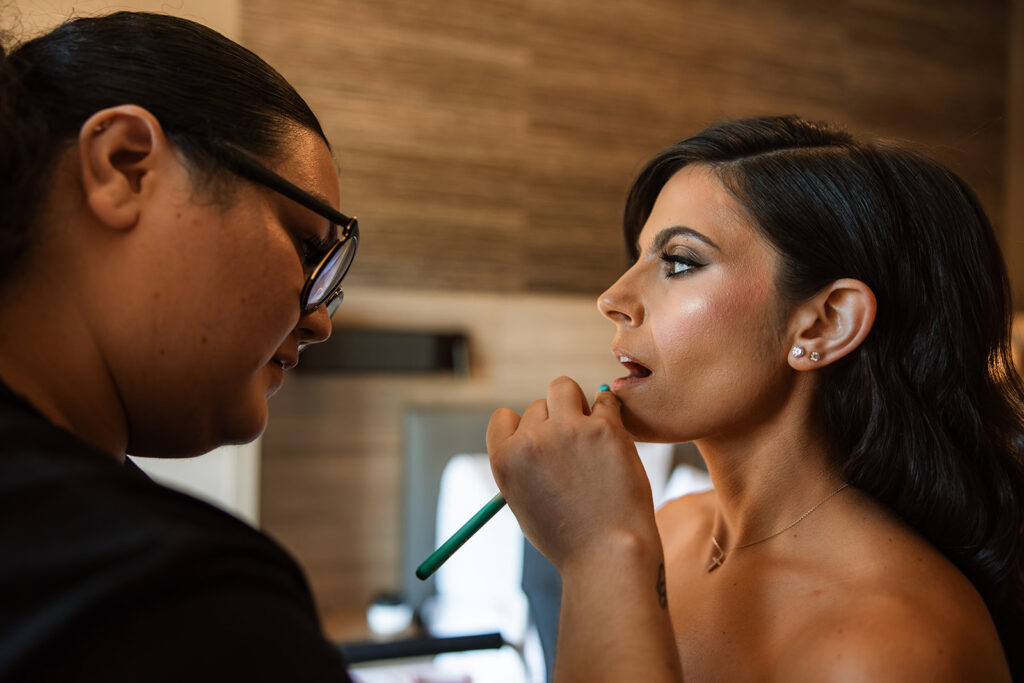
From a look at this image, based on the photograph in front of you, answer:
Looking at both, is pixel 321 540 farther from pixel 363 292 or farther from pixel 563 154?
pixel 563 154

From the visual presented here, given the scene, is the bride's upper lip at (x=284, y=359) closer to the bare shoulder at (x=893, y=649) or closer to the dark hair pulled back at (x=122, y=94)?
the dark hair pulled back at (x=122, y=94)

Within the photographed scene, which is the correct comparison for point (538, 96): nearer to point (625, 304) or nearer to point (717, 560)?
point (625, 304)

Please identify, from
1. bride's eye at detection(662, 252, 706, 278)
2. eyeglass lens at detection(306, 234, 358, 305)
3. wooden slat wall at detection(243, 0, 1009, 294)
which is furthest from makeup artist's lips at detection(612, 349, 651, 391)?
wooden slat wall at detection(243, 0, 1009, 294)

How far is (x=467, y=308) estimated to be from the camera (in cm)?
264

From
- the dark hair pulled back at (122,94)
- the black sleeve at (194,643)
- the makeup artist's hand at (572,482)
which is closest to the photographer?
the black sleeve at (194,643)

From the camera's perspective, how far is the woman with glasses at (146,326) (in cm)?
43

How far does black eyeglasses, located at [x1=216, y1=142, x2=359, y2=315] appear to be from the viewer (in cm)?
69

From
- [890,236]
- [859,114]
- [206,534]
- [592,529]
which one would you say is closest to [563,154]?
[859,114]

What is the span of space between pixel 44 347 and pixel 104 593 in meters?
0.28

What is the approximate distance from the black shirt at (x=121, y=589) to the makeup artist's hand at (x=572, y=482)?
32 centimetres

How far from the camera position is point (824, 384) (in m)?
0.99

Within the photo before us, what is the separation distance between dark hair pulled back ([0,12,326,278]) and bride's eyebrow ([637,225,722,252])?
1.58 feet

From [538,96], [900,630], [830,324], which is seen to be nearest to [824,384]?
[830,324]

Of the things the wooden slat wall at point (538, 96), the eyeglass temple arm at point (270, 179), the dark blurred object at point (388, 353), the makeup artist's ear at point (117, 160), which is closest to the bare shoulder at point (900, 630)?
the eyeglass temple arm at point (270, 179)
